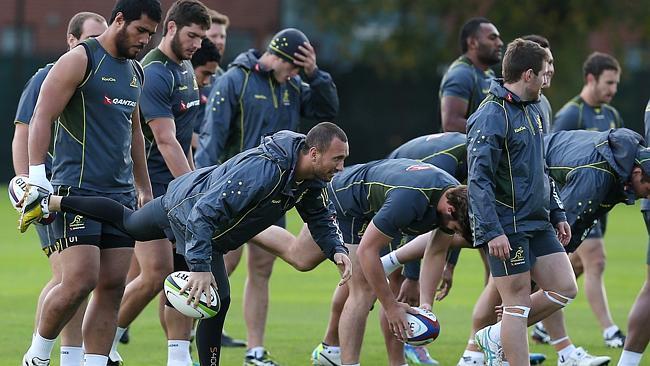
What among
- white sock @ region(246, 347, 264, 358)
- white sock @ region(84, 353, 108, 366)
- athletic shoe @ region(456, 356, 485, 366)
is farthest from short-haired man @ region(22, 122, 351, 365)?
white sock @ region(246, 347, 264, 358)

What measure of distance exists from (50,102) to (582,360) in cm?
461

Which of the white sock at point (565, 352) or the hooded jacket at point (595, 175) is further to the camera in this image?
the white sock at point (565, 352)

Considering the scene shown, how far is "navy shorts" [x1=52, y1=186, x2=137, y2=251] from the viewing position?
775 cm

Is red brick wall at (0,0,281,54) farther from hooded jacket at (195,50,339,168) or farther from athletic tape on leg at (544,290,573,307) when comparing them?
athletic tape on leg at (544,290,573,307)

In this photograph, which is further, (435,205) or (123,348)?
(123,348)

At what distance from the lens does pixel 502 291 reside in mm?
7926

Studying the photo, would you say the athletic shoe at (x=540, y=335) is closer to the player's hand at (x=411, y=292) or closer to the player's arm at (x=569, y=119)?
the player's hand at (x=411, y=292)

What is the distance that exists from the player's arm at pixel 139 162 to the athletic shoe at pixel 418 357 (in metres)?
2.70

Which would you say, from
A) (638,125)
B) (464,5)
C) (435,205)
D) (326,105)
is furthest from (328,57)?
(435,205)

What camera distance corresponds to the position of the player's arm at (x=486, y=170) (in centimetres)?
764

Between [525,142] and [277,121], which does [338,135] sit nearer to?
[525,142]

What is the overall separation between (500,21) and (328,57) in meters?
6.36

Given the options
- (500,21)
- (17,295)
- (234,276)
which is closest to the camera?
(17,295)

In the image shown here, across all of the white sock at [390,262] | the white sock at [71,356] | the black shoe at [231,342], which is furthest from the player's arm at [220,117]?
the white sock at [71,356]
